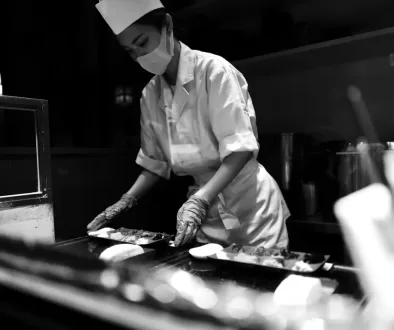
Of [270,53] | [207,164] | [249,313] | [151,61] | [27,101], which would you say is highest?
[270,53]

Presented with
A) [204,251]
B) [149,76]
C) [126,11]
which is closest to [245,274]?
[204,251]

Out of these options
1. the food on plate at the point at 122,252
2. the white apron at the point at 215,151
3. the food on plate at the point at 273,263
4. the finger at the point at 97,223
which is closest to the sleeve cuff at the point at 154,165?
the white apron at the point at 215,151

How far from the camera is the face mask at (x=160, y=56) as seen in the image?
1521mm

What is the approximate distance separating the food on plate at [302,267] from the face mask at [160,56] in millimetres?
992

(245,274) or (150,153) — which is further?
(150,153)

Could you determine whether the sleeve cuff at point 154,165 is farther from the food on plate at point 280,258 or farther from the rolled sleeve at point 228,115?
the food on plate at point 280,258

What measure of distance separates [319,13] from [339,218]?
1.18 meters

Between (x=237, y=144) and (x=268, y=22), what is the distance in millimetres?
1240

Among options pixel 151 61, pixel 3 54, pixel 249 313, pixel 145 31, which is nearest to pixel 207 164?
pixel 151 61

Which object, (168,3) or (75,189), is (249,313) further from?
(168,3)

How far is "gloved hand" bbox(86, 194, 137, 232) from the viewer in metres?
1.55

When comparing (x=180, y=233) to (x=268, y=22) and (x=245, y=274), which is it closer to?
(x=245, y=274)

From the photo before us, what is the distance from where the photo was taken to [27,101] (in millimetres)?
1175

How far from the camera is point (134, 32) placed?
147cm
